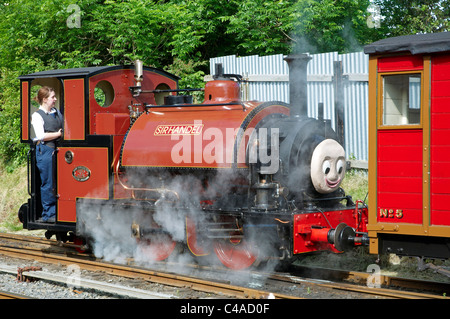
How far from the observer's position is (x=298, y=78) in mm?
7688

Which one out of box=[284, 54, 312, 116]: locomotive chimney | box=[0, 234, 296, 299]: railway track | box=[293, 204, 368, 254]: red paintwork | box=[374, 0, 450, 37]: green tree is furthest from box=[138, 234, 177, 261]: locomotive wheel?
box=[374, 0, 450, 37]: green tree

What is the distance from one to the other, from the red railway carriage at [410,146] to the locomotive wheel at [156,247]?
10.5 feet

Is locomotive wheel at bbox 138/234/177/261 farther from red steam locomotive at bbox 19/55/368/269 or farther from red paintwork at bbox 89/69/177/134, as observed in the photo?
red paintwork at bbox 89/69/177/134

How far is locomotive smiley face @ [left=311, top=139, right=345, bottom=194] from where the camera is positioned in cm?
757

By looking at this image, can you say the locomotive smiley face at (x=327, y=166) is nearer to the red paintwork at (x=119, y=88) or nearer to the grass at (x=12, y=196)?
the red paintwork at (x=119, y=88)

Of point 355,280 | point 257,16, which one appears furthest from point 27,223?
point 257,16

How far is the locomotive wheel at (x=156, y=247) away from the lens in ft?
28.6

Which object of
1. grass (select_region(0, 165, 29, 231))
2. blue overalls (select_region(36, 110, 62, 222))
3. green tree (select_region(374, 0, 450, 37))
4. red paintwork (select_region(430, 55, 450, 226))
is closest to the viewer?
red paintwork (select_region(430, 55, 450, 226))

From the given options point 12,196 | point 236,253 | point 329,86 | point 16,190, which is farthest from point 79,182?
point 16,190

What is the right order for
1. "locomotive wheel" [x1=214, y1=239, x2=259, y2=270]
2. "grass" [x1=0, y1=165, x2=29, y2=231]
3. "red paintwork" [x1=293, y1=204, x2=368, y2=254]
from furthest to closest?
1. "grass" [x1=0, y1=165, x2=29, y2=231]
2. "locomotive wheel" [x1=214, y1=239, x2=259, y2=270]
3. "red paintwork" [x1=293, y1=204, x2=368, y2=254]

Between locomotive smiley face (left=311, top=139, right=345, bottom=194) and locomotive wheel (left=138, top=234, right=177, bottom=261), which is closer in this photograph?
locomotive smiley face (left=311, top=139, right=345, bottom=194)

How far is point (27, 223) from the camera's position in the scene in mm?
9648

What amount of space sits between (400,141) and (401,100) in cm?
43
